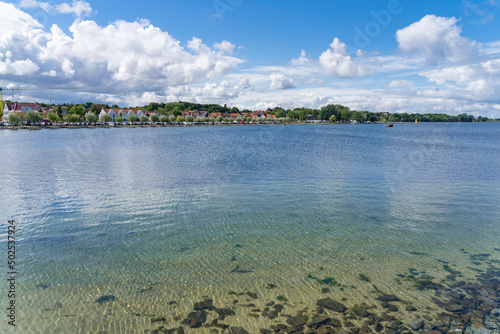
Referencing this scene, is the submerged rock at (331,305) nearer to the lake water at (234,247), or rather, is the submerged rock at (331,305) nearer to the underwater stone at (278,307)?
the lake water at (234,247)

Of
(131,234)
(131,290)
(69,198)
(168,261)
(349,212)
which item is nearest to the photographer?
(131,290)

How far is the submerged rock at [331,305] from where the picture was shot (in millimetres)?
8547

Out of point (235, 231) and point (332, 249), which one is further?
point (235, 231)

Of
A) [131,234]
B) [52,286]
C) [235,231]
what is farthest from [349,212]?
[52,286]

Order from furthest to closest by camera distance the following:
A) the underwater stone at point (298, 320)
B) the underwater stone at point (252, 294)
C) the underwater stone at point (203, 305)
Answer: the underwater stone at point (252, 294) → the underwater stone at point (203, 305) → the underwater stone at point (298, 320)

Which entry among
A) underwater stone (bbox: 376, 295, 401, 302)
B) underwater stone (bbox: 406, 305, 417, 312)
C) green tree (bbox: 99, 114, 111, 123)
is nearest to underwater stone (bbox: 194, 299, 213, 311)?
underwater stone (bbox: 376, 295, 401, 302)

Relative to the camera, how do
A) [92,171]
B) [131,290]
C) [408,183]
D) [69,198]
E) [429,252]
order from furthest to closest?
[92,171]
[408,183]
[69,198]
[429,252]
[131,290]

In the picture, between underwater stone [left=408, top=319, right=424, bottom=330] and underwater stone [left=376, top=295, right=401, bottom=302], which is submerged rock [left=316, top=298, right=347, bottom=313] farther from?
underwater stone [left=408, top=319, right=424, bottom=330]

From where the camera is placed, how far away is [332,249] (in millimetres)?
12156

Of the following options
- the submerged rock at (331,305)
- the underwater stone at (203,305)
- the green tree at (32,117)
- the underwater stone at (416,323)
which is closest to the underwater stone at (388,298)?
the underwater stone at (416,323)

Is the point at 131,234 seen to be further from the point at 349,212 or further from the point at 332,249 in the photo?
the point at 349,212

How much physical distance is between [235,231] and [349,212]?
6963mm

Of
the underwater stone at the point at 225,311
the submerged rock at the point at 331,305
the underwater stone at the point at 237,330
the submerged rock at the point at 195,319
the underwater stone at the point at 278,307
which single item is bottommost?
the submerged rock at the point at 195,319

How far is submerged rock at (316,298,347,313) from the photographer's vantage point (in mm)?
8547
